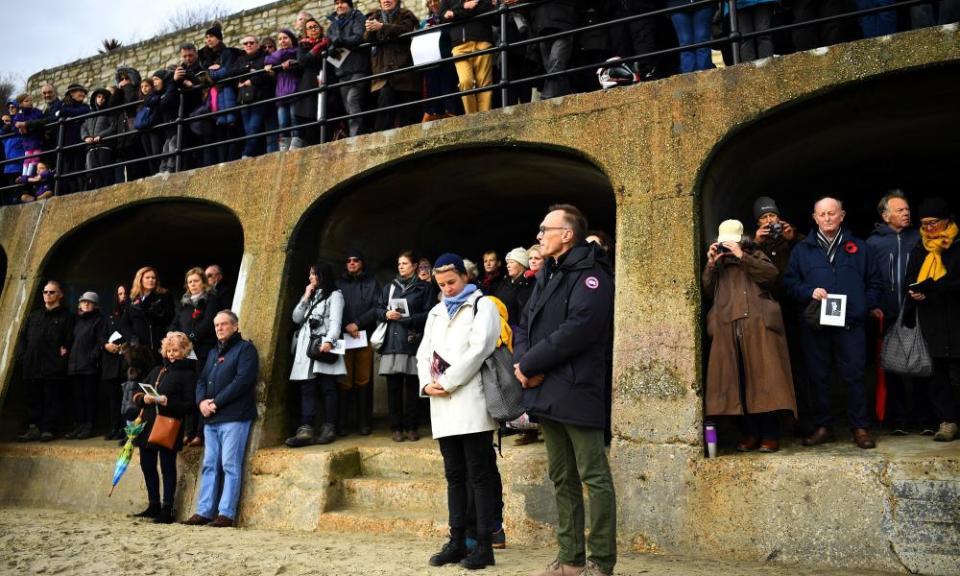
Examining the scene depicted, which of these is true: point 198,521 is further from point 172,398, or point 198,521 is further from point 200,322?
point 200,322

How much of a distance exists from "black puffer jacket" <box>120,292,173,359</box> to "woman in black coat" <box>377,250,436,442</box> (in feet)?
8.97

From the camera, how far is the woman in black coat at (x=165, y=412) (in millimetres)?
6230

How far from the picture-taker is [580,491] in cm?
369

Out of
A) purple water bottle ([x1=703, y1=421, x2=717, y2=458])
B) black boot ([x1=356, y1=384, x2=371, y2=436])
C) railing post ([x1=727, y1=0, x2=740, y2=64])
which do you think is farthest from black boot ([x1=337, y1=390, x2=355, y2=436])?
railing post ([x1=727, y1=0, x2=740, y2=64])

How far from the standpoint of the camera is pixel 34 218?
9523 mm

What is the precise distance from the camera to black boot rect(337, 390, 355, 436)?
7.28 metres

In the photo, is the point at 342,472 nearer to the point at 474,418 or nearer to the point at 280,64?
the point at 474,418

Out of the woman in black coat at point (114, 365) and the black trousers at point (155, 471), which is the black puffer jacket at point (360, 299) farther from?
the woman in black coat at point (114, 365)

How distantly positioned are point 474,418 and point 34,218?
820cm

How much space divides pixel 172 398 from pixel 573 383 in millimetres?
4177

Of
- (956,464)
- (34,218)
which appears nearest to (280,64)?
(34,218)

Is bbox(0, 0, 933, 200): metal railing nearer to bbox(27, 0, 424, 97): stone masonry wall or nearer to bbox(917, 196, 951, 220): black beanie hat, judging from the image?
bbox(917, 196, 951, 220): black beanie hat

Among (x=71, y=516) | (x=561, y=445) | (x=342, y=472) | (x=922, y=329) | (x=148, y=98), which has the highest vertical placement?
(x=148, y=98)

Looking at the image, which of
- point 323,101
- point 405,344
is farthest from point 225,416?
point 323,101
